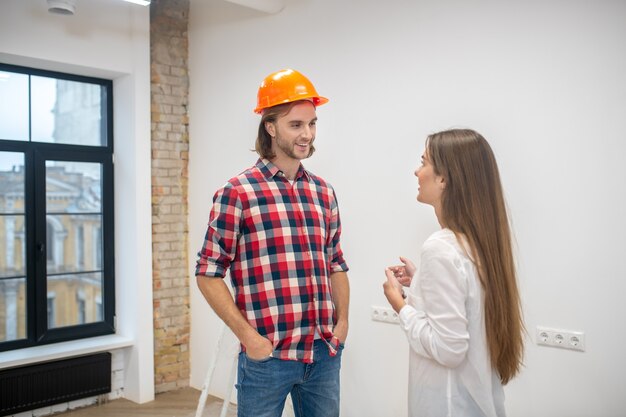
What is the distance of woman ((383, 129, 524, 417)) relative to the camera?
1646 mm

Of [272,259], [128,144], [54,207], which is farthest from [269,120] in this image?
[54,207]

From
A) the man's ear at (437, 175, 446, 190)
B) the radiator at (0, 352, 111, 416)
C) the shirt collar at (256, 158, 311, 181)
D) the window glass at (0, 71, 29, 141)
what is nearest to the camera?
the man's ear at (437, 175, 446, 190)

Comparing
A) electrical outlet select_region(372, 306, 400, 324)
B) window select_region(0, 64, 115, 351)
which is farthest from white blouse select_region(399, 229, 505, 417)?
window select_region(0, 64, 115, 351)

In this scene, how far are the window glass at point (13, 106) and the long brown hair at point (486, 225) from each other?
342 centimetres

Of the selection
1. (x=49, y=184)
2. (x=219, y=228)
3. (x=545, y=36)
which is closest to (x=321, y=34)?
(x=545, y=36)

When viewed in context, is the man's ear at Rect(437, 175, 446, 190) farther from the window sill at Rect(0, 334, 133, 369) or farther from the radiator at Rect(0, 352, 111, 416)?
the radiator at Rect(0, 352, 111, 416)

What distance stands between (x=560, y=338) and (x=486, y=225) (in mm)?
1256

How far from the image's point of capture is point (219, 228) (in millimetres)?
2074

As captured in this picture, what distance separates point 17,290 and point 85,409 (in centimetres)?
102

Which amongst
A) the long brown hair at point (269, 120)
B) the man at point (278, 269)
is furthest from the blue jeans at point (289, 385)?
the long brown hair at point (269, 120)

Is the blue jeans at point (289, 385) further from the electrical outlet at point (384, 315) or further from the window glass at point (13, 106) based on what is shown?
the window glass at point (13, 106)

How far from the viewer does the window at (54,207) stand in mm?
4055

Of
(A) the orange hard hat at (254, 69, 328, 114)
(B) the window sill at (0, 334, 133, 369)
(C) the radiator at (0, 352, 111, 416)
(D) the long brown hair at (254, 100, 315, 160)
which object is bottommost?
(C) the radiator at (0, 352, 111, 416)

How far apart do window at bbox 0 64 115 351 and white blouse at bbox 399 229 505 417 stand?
10.9 feet
